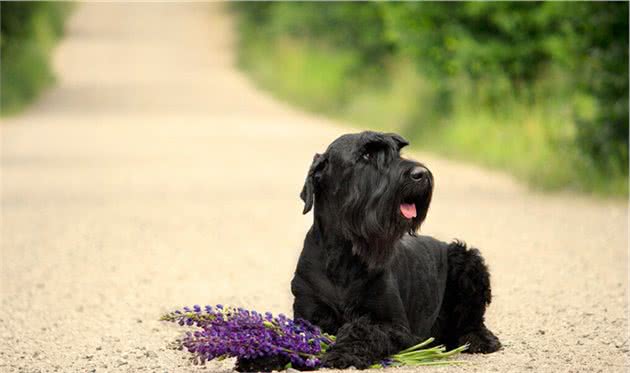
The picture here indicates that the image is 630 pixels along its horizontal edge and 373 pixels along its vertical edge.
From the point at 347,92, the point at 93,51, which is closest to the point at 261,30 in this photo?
the point at 93,51

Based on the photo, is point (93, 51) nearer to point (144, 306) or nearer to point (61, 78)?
point (61, 78)

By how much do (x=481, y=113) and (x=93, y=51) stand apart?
95.4 ft

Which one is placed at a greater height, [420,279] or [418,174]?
[418,174]

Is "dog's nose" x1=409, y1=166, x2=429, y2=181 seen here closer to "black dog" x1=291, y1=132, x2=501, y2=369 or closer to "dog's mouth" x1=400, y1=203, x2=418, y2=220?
"black dog" x1=291, y1=132, x2=501, y2=369

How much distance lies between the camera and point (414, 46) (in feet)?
70.7

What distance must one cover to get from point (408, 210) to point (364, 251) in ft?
1.01

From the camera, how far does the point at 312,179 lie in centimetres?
625

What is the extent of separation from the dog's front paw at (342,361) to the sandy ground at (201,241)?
2.46 ft

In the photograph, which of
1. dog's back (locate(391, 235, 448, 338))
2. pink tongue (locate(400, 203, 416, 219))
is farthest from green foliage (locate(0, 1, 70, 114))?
pink tongue (locate(400, 203, 416, 219))

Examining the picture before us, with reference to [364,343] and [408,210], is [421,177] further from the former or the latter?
[364,343]

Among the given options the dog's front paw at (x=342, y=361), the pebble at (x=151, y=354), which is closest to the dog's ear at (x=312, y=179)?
the dog's front paw at (x=342, y=361)

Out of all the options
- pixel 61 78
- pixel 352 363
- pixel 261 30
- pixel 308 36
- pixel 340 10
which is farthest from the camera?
pixel 261 30

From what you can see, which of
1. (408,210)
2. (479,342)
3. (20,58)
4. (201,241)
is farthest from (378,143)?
(20,58)

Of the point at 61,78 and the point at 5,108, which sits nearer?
the point at 5,108
